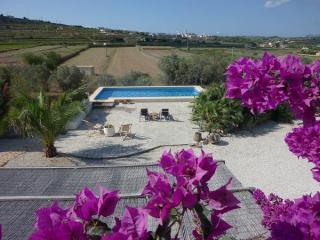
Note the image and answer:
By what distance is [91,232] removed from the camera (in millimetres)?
1124

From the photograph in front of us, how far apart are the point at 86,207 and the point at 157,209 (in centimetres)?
22

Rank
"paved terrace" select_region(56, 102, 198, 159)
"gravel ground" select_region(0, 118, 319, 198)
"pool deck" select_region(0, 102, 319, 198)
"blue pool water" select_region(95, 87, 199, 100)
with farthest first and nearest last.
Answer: "blue pool water" select_region(95, 87, 199, 100) < "paved terrace" select_region(56, 102, 198, 159) < "pool deck" select_region(0, 102, 319, 198) < "gravel ground" select_region(0, 118, 319, 198)

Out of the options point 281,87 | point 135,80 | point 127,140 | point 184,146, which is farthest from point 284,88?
point 135,80

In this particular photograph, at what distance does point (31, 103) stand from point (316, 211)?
9.22 metres

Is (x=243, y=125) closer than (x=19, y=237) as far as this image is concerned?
No

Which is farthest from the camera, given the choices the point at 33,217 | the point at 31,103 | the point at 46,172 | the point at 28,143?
the point at 28,143

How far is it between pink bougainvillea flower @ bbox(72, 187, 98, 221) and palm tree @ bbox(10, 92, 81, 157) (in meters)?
8.75

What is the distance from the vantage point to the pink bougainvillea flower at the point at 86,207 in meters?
1.12

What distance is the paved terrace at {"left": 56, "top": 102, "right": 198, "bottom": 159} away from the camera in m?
10.9

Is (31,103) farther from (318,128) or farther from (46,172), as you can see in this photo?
(318,128)

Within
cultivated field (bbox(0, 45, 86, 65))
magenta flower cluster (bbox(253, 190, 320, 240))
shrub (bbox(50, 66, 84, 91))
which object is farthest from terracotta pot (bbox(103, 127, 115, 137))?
cultivated field (bbox(0, 45, 86, 65))

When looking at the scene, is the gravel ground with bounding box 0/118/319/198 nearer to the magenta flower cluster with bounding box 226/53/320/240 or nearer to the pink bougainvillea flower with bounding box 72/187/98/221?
the magenta flower cluster with bounding box 226/53/320/240

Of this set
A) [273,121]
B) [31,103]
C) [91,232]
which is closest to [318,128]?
[91,232]

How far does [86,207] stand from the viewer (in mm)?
1127
